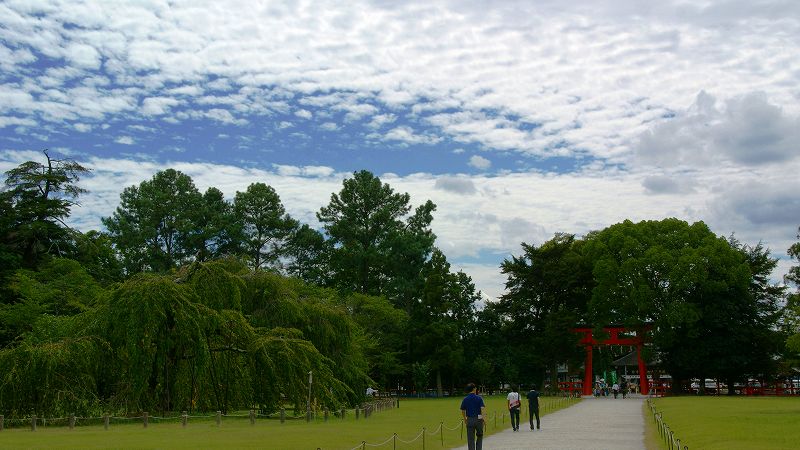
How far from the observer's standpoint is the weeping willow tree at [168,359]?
23672 millimetres

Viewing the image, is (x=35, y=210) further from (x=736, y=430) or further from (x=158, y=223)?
(x=736, y=430)

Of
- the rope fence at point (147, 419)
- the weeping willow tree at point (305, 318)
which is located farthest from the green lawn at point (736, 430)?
the weeping willow tree at point (305, 318)

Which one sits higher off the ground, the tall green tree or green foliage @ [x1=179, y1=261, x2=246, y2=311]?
the tall green tree

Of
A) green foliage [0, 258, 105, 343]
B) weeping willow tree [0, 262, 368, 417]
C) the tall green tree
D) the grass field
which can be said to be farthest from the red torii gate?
green foliage [0, 258, 105, 343]

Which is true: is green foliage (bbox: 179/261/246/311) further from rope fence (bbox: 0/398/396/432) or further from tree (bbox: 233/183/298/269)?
tree (bbox: 233/183/298/269)

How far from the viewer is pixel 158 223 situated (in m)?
60.6

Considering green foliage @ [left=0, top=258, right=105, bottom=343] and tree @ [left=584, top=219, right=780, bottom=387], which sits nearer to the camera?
green foliage @ [left=0, top=258, right=105, bottom=343]

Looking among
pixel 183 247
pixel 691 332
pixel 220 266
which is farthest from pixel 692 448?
pixel 183 247

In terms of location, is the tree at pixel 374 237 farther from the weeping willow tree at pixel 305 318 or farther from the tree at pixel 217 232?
the weeping willow tree at pixel 305 318

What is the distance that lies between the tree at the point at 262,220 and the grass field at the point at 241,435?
124ft

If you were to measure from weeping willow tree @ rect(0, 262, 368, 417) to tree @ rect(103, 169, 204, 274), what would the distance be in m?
29.8

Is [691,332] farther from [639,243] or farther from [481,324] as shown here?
[481,324]

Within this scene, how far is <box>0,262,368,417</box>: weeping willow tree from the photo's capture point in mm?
23672

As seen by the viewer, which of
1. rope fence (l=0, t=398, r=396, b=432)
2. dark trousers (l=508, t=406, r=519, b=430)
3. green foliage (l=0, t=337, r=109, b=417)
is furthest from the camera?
green foliage (l=0, t=337, r=109, b=417)
